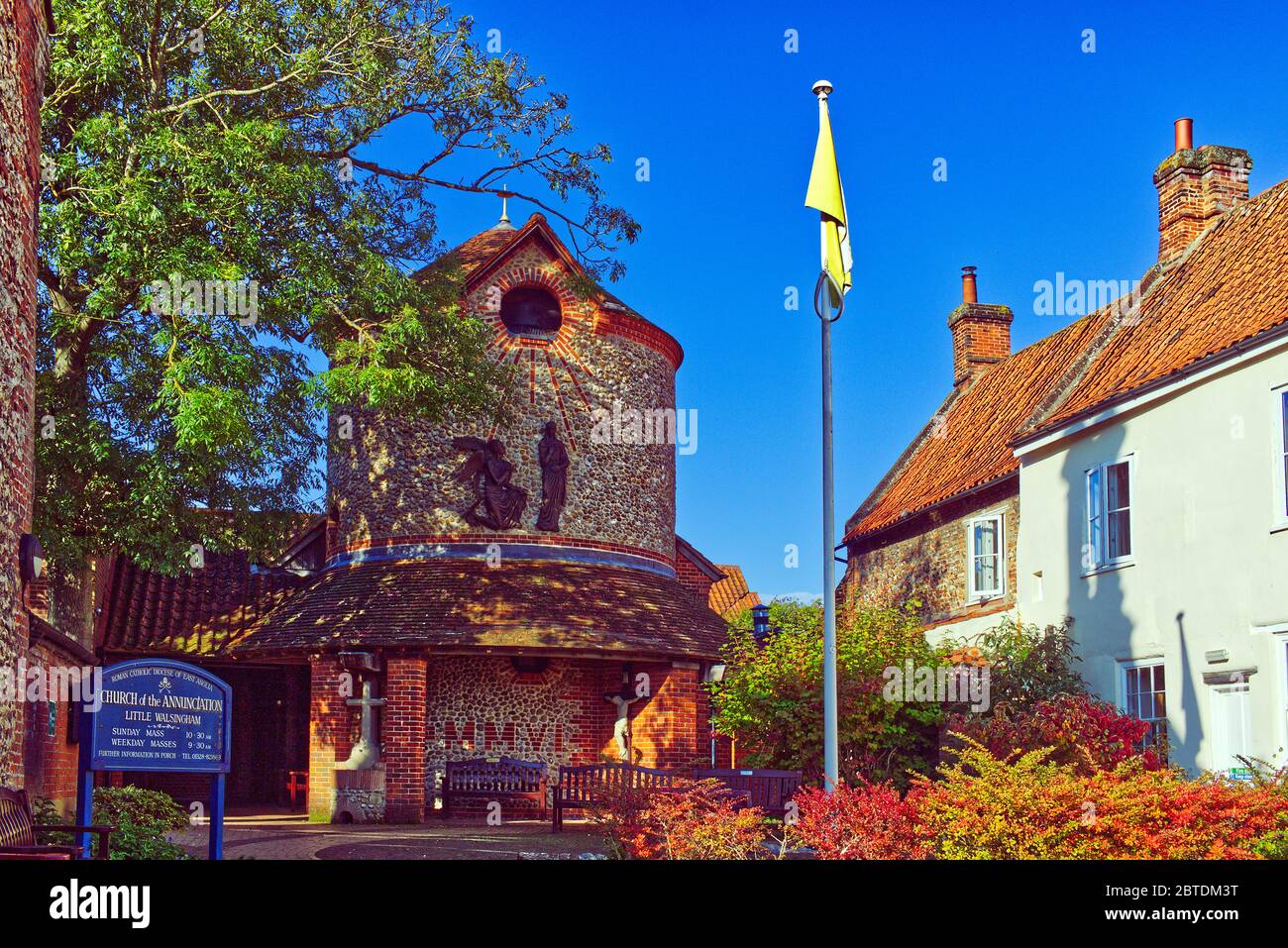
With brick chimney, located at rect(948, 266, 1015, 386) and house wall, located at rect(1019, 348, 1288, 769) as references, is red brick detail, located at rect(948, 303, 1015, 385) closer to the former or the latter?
brick chimney, located at rect(948, 266, 1015, 386)

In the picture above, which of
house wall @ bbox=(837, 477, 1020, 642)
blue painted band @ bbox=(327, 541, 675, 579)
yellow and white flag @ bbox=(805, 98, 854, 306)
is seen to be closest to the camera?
yellow and white flag @ bbox=(805, 98, 854, 306)

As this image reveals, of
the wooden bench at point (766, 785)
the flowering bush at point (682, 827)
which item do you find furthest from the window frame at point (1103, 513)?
the flowering bush at point (682, 827)

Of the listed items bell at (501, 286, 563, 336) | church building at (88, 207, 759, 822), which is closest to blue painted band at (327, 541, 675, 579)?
church building at (88, 207, 759, 822)

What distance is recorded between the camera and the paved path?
15.9m

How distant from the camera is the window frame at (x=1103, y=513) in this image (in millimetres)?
18672

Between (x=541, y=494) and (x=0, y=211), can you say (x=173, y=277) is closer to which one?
(x=0, y=211)

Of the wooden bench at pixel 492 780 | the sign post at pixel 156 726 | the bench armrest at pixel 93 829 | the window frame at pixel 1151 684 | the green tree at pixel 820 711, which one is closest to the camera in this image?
the bench armrest at pixel 93 829

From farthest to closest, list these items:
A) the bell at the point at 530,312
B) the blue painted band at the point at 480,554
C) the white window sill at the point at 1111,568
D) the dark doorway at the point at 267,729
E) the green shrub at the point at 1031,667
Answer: the dark doorway at the point at 267,729 → the bell at the point at 530,312 → the blue painted band at the point at 480,554 → the green shrub at the point at 1031,667 → the white window sill at the point at 1111,568

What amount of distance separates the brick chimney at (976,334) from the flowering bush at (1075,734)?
589 inches

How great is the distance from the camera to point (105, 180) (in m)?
15.6

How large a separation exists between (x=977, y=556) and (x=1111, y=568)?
4906 millimetres

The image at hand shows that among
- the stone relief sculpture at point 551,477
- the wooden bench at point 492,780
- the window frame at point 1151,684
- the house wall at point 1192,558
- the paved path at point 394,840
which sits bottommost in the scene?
the paved path at point 394,840

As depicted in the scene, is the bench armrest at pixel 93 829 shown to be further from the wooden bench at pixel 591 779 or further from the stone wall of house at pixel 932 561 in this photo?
the stone wall of house at pixel 932 561

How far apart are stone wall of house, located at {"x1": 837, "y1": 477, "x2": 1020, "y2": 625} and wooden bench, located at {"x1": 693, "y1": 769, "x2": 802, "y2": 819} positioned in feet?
18.9
